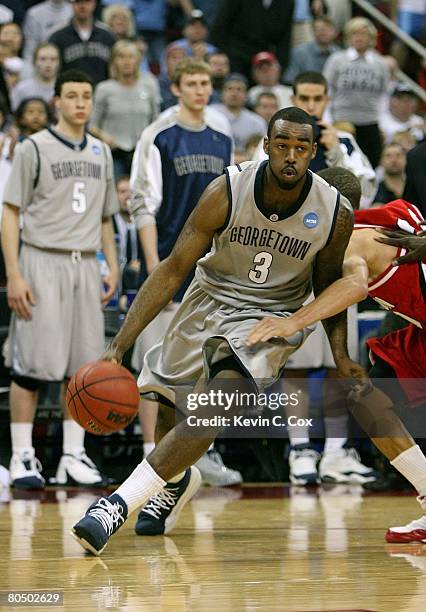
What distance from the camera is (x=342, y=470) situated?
298 inches

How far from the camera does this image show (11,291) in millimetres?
7047

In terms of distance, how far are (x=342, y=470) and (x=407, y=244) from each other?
2.79m

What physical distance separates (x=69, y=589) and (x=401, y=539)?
5.68 feet

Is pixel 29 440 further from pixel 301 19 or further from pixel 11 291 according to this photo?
pixel 301 19

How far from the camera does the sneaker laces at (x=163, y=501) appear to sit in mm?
5375

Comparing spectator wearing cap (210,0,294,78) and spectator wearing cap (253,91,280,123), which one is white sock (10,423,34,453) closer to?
spectator wearing cap (253,91,280,123)

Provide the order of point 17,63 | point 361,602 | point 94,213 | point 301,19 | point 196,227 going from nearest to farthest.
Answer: point 361,602
point 196,227
point 94,213
point 17,63
point 301,19

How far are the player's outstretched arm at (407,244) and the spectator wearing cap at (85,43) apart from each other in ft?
21.6

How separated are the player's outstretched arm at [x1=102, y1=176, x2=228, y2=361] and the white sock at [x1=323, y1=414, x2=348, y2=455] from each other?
9.94ft

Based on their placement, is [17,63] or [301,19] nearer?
[17,63]

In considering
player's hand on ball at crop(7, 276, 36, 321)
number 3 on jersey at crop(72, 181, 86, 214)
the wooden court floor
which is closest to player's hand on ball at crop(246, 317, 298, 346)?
the wooden court floor

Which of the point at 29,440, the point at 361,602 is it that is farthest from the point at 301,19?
the point at 361,602

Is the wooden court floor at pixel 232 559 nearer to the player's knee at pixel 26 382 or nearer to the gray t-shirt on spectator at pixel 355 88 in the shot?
the player's knee at pixel 26 382

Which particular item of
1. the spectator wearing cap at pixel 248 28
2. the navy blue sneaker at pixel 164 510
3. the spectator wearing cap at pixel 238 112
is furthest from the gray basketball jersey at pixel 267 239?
the spectator wearing cap at pixel 248 28
